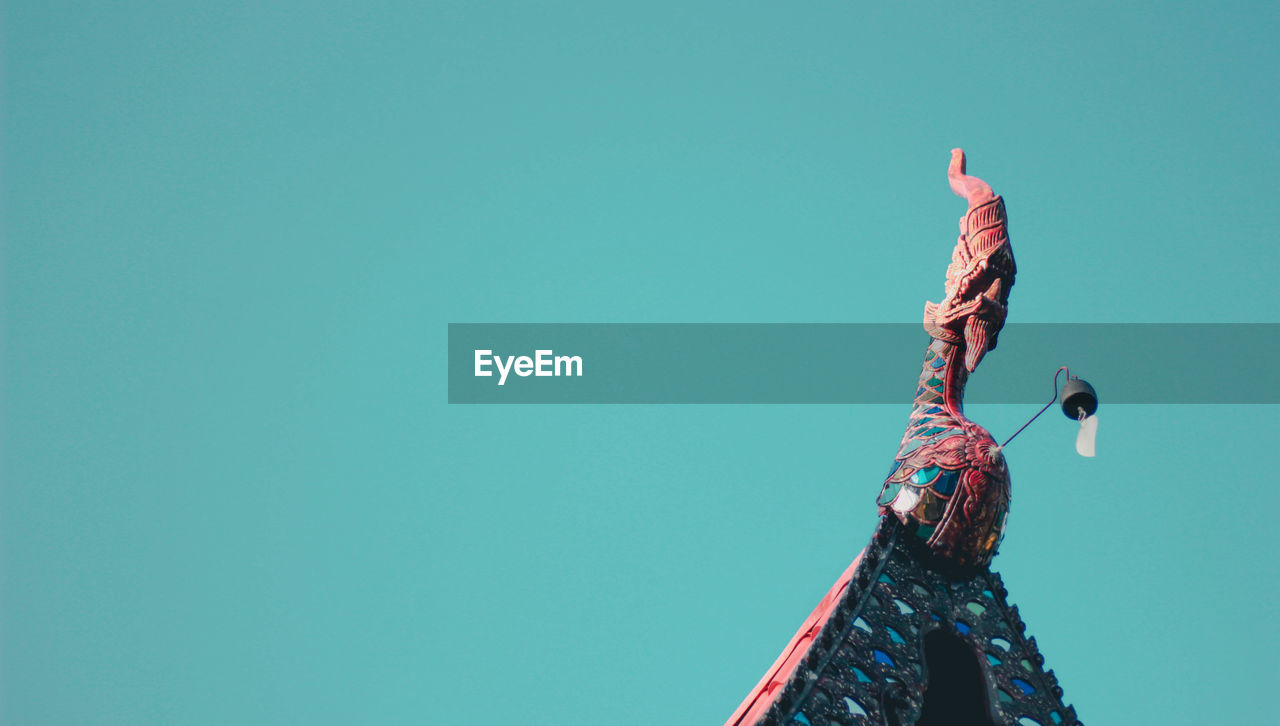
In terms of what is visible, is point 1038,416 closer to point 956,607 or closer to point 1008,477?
point 1008,477

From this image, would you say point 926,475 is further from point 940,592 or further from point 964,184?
point 964,184

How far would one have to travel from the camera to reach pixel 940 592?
64.5ft

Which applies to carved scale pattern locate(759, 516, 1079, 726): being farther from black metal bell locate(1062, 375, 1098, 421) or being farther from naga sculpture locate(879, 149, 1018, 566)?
black metal bell locate(1062, 375, 1098, 421)

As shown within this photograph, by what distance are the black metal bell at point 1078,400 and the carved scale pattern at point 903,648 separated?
1.83 m

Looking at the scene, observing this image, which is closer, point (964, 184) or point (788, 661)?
point (788, 661)

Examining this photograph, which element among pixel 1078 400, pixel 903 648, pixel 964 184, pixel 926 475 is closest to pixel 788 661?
pixel 903 648

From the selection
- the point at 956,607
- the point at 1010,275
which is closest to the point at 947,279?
the point at 1010,275

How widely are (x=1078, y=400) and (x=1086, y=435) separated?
14.5 inches

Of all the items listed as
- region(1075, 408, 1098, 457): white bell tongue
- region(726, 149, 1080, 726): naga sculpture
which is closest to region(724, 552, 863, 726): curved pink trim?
region(726, 149, 1080, 726): naga sculpture

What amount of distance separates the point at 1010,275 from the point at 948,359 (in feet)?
3.68

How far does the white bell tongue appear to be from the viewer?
65.6 feet

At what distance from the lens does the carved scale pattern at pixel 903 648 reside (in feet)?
59.0

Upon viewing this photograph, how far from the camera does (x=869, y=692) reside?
1816 cm

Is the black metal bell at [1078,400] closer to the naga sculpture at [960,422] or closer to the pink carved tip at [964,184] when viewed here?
the naga sculpture at [960,422]
